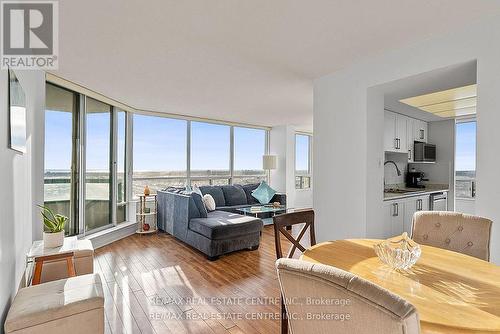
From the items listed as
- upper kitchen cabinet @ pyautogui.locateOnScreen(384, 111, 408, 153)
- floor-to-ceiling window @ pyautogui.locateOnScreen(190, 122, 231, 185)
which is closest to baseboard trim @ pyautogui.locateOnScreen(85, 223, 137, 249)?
floor-to-ceiling window @ pyautogui.locateOnScreen(190, 122, 231, 185)

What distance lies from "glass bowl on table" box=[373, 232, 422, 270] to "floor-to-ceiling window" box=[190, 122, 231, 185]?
5269 millimetres

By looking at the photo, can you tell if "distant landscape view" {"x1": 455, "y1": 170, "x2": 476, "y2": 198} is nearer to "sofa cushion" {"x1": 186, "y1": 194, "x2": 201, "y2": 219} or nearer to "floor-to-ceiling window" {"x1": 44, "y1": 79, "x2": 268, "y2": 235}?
"floor-to-ceiling window" {"x1": 44, "y1": 79, "x2": 268, "y2": 235}

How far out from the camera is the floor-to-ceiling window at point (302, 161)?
8.10 metres

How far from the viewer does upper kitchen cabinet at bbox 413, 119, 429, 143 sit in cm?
493

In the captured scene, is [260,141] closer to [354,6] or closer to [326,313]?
[354,6]

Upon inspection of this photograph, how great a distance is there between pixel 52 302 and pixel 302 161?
7374 millimetres

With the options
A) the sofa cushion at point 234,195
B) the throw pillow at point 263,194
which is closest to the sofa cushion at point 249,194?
the sofa cushion at point 234,195

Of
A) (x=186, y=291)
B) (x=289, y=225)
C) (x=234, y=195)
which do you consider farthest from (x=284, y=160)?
(x=289, y=225)

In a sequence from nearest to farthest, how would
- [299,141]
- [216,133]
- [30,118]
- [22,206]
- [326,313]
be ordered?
[326,313] < [22,206] < [30,118] < [216,133] < [299,141]

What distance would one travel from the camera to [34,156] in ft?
9.77

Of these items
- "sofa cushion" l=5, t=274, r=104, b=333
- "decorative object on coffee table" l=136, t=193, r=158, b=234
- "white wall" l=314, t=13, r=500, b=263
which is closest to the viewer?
"sofa cushion" l=5, t=274, r=104, b=333

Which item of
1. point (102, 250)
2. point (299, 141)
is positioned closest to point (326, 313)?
point (102, 250)

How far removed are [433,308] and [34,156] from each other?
385cm

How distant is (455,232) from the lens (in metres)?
1.81
